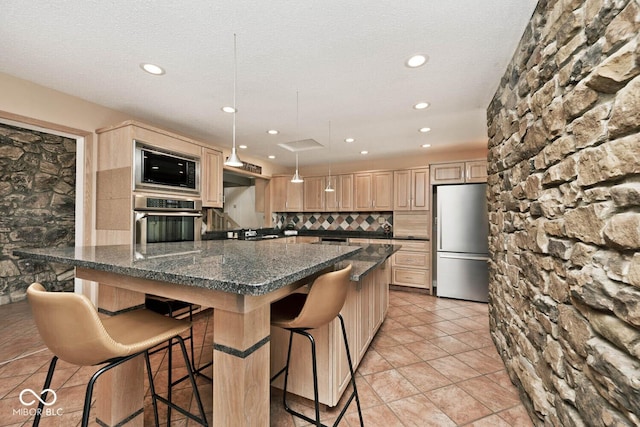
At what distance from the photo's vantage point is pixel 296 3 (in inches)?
57.6

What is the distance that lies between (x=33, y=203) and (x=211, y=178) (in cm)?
258

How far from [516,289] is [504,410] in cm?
77

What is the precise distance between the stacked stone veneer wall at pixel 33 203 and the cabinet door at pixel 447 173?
5643 mm

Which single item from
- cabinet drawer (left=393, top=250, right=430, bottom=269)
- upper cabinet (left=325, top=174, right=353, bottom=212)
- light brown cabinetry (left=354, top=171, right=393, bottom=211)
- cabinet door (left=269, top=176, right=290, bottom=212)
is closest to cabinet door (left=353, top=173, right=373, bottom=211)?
light brown cabinetry (left=354, top=171, right=393, bottom=211)

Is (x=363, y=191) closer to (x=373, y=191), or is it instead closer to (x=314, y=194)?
(x=373, y=191)

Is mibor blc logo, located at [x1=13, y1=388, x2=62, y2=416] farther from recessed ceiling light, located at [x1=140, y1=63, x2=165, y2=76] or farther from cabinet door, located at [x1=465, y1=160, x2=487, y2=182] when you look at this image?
cabinet door, located at [x1=465, y1=160, x2=487, y2=182]

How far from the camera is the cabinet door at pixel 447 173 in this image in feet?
Answer: 13.4

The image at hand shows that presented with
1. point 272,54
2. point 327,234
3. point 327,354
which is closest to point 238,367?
point 327,354

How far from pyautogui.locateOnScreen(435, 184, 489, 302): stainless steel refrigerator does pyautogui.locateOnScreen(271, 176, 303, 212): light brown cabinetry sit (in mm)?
2743

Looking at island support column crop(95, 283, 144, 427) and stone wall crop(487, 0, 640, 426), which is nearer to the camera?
stone wall crop(487, 0, 640, 426)

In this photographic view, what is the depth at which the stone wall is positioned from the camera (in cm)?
81

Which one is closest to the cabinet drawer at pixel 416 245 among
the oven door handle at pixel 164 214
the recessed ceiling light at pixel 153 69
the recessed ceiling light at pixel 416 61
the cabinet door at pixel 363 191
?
the cabinet door at pixel 363 191

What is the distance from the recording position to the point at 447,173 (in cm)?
419

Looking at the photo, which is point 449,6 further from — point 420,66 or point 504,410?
point 504,410
